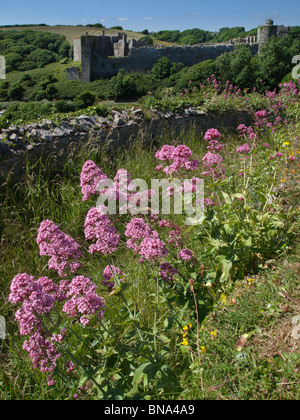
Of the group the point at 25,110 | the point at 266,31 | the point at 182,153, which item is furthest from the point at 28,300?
the point at 266,31

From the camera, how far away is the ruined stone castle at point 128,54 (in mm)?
37000

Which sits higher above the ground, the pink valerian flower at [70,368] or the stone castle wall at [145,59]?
the stone castle wall at [145,59]

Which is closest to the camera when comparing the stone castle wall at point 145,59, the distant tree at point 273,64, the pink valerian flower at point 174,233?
the pink valerian flower at point 174,233

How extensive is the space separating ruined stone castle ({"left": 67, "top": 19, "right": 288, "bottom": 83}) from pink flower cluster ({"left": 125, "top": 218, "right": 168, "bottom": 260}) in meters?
38.2

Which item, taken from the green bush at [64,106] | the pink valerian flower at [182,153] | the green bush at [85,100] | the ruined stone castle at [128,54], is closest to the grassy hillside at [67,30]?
the ruined stone castle at [128,54]

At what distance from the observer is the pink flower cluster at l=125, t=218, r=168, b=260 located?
1983 mm

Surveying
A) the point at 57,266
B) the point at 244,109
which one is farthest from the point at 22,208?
the point at 244,109

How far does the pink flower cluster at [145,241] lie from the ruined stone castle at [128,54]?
38.2m

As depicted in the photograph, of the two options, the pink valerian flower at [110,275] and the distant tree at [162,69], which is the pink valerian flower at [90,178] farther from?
the distant tree at [162,69]

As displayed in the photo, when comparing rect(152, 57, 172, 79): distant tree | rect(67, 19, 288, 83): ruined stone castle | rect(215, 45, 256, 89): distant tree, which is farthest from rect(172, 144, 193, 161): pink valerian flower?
rect(67, 19, 288, 83): ruined stone castle

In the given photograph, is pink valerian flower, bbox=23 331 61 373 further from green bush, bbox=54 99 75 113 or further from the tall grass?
green bush, bbox=54 99 75 113

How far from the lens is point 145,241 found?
2.01 m

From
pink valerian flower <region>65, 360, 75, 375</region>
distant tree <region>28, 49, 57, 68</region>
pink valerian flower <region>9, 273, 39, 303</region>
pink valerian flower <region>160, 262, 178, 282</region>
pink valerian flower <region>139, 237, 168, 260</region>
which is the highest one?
distant tree <region>28, 49, 57, 68</region>

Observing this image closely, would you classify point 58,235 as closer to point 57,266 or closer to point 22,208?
point 57,266
